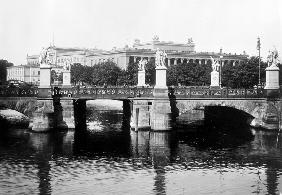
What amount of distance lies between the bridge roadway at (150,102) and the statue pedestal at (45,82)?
14cm

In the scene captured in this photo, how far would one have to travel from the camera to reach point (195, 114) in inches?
4161

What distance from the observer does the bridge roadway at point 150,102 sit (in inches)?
2867

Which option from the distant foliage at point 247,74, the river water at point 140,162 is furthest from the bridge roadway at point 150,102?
the distant foliage at point 247,74

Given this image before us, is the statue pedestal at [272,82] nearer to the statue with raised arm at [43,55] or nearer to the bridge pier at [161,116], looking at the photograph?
the bridge pier at [161,116]

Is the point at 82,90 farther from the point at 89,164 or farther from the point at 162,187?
the point at 162,187

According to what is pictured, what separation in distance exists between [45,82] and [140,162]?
2782cm

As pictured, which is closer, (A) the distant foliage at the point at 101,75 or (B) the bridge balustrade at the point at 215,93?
(B) the bridge balustrade at the point at 215,93

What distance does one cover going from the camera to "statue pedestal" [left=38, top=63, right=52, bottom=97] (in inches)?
2886

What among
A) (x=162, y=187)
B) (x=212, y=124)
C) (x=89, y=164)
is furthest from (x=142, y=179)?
(x=212, y=124)

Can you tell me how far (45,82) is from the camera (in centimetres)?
7400

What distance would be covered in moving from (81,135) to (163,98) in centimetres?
1238

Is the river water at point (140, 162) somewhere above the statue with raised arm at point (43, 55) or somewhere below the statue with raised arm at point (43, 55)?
below

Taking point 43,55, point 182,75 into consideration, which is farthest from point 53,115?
point 182,75

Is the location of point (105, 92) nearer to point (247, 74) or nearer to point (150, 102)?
point (150, 102)
